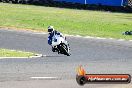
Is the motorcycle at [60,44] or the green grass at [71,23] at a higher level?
the motorcycle at [60,44]

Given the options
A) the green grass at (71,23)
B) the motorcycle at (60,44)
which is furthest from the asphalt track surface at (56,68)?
the green grass at (71,23)

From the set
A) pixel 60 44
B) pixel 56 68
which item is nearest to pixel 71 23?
pixel 56 68

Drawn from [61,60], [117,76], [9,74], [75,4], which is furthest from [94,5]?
[117,76]

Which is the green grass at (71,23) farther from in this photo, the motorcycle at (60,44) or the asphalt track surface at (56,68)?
the motorcycle at (60,44)

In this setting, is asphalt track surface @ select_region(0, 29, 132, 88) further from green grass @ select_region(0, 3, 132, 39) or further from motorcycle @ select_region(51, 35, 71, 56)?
green grass @ select_region(0, 3, 132, 39)

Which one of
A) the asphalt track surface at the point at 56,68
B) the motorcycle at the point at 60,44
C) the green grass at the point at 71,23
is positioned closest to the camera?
the motorcycle at the point at 60,44

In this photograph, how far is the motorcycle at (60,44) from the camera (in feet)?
15.6

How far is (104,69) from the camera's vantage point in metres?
24.8

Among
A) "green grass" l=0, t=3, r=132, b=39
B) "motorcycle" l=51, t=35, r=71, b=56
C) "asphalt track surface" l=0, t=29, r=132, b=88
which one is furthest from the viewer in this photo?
"green grass" l=0, t=3, r=132, b=39

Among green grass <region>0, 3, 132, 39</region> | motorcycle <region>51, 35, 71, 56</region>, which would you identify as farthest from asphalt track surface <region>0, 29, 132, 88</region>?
green grass <region>0, 3, 132, 39</region>

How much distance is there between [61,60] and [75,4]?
231 ft

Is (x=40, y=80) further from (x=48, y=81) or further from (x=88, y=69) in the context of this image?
(x=88, y=69)

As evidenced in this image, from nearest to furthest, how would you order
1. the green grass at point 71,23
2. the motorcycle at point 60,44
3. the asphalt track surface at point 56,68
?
1. the motorcycle at point 60,44
2. the asphalt track surface at point 56,68
3. the green grass at point 71,23

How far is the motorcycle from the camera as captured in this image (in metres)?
4.75
